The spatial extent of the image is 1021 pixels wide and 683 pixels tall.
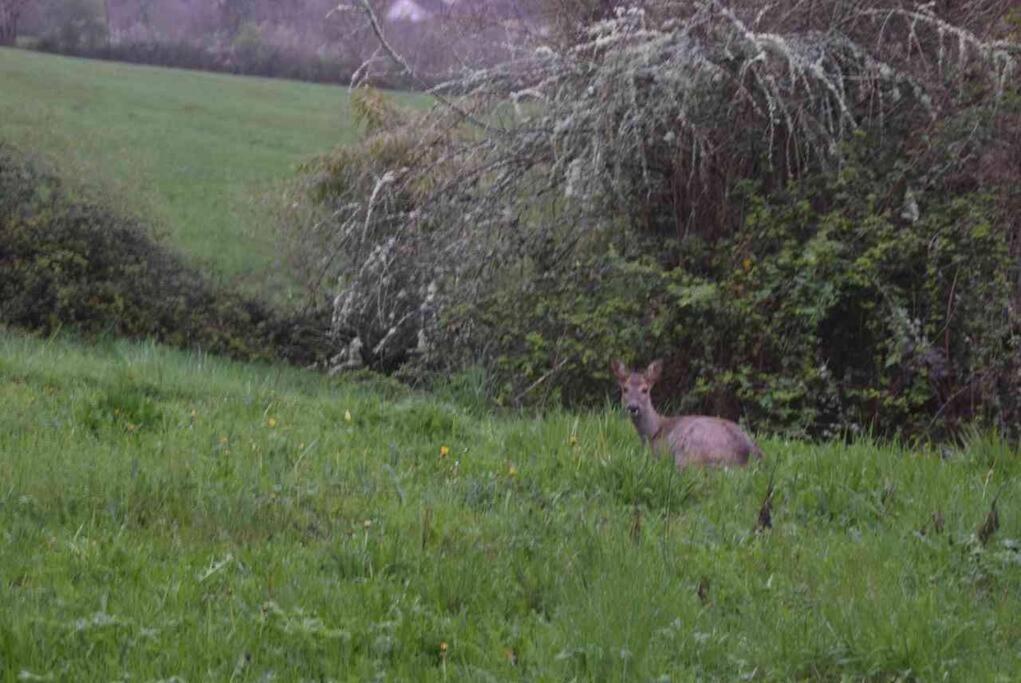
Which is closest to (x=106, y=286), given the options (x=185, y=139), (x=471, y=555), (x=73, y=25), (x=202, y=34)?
(x=471, y=555)

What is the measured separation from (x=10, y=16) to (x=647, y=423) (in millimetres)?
32958

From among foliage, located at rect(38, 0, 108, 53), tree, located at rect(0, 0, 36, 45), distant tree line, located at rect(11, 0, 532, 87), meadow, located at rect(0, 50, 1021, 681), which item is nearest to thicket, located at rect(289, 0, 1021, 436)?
meadow, located at rect(0, 50, 1021, 681)

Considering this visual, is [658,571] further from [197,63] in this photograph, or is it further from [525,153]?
[197,63]

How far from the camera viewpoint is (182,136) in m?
30.5

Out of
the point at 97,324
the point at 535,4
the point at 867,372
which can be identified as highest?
the point at 535,4

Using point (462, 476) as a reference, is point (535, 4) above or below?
above

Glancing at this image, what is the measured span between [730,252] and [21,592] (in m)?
7.33

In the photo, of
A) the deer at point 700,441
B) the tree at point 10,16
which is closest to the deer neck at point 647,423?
the deer at point 700,441

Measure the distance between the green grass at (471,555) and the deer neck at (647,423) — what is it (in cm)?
25

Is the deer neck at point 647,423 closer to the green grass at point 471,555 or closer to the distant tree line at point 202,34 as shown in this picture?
the green grass at point 471,555

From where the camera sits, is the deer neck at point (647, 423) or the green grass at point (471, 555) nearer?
the green grass at point (471, 555)

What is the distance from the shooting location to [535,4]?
1543cm

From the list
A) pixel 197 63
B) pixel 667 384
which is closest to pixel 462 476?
pixel 667 384

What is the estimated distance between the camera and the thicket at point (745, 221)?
9.91 m
